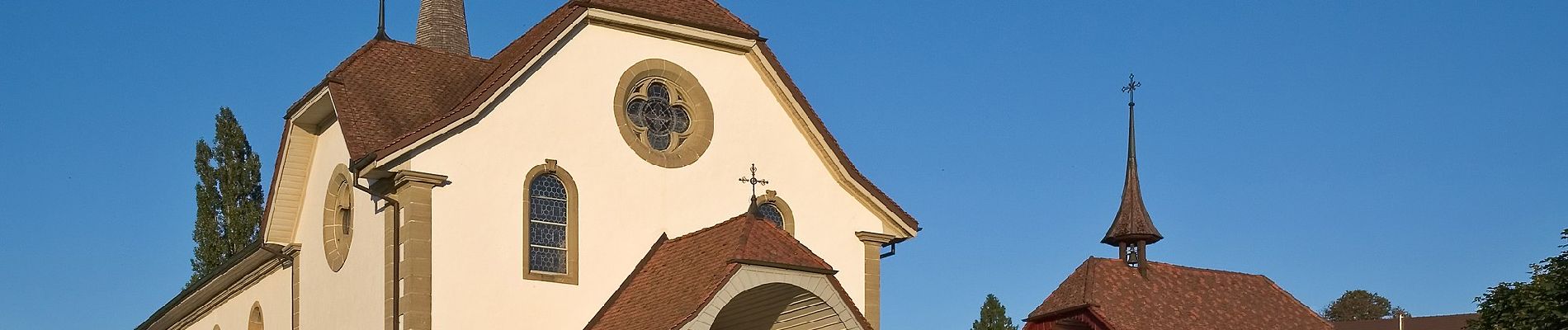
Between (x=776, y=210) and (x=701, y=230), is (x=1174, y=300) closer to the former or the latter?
(x=776, y=210)

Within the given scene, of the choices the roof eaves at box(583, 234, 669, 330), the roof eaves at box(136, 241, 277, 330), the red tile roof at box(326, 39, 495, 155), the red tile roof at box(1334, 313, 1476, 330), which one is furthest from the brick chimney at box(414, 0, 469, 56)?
the red tile roof at box(1334, 313, 1476, 330)

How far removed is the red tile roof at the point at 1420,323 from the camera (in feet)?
244

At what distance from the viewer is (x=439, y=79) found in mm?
27953

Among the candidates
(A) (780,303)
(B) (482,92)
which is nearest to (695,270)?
Answer: (A) (780,303)

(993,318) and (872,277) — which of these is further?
(993,318)

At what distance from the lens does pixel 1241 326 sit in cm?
5400

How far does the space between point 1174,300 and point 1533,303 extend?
82.4 feet

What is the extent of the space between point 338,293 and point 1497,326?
17.6m

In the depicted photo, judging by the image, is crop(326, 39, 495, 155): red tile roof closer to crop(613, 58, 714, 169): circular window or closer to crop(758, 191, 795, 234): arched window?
crop(613, 58, 714, 169): circular window

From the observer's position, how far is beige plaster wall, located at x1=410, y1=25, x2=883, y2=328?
1000 inches

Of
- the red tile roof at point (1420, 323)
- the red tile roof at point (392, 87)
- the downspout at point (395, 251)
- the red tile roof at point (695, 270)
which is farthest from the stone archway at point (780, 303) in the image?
the red tile roof at point (1420, 323)

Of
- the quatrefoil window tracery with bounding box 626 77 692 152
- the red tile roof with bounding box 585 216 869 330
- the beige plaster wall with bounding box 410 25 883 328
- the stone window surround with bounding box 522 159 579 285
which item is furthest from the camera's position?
the quatrefoil window tracery with bounding box 626 77 692 152

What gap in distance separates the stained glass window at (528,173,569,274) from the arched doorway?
2457 mm

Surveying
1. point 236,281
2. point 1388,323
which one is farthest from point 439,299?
point 1388,323
